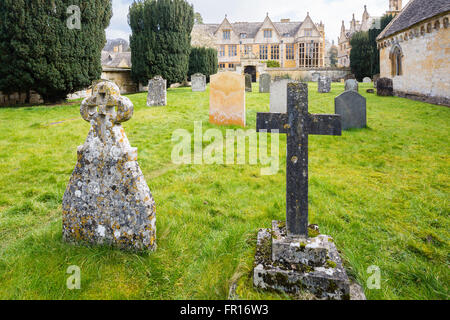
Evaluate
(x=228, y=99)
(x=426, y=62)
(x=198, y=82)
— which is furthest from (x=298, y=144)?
(x=198, y=82)

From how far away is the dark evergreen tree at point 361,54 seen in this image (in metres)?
28.8

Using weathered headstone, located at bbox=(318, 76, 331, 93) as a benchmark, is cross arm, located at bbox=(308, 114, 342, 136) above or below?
below

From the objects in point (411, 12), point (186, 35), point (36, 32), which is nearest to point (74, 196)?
point (36, 32)

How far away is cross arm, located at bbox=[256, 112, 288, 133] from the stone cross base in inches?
34.8

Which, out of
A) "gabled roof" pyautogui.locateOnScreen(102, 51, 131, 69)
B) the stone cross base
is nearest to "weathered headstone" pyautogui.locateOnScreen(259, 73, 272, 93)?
the stone cross base

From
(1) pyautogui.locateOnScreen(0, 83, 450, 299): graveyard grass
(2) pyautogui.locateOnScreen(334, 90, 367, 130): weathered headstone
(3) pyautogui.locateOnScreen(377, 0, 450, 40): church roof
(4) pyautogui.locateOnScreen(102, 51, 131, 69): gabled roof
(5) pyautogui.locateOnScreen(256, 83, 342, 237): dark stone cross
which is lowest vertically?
(1) pyautogui.locateOnScreen(0, 83, 450, 299): graveyard grass

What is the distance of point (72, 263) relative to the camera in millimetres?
2326

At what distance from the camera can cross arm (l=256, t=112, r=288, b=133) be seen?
2.24m

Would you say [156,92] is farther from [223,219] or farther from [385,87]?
[385,87]

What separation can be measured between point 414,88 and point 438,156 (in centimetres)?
1236

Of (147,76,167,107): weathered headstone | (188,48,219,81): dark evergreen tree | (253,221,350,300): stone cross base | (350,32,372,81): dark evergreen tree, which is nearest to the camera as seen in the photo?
(253,221,350,300): stone cross base

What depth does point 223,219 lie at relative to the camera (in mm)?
3354

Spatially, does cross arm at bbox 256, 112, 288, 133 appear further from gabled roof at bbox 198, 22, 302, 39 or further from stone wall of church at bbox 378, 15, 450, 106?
gabled roof at bbox 198, 22, 302, 39
